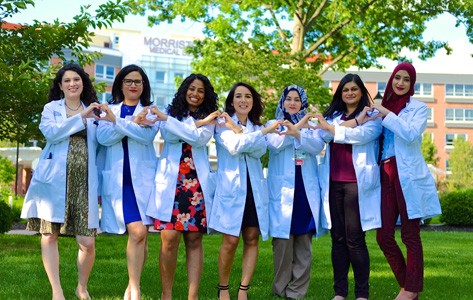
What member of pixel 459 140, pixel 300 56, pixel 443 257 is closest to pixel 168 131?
pixel 443 257

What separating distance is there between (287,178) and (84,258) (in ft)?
6.77

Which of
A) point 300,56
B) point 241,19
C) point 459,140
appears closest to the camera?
point 300,56

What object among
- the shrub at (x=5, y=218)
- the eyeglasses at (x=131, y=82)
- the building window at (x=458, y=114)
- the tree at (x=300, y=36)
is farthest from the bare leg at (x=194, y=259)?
the building window at (x=458, y=114)

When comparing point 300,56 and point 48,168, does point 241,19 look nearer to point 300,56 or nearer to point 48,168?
point 300,56

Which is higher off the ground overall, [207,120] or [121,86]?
[121,86]

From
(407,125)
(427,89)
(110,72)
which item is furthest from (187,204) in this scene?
(427,89)

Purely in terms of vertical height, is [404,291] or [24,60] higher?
[24,60]

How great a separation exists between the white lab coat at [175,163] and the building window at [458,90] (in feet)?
246

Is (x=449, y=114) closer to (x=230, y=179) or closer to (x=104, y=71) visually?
(x=104, y=71)

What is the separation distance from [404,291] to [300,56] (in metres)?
16.4

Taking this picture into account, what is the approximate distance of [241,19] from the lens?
80.1 feet

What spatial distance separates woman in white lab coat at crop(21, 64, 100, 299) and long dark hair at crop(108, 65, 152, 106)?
1.02ft

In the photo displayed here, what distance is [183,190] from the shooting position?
21.6ft

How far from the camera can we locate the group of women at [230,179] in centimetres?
659
